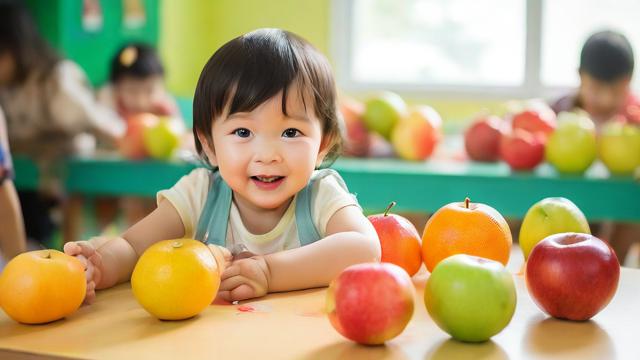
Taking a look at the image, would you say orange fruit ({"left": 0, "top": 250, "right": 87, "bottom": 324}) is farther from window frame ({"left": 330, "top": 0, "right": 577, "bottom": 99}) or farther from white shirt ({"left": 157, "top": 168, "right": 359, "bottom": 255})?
window frame ({"left": 330, "top": 0, "right": 577, "bottom": 99})

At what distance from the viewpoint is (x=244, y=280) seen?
3.14 ft

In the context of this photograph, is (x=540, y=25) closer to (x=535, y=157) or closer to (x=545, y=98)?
(x=545, y=98)

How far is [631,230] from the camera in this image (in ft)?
9.18

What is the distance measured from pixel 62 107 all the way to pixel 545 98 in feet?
9.28

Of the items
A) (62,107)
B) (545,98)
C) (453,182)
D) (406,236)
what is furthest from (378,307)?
(545,98)

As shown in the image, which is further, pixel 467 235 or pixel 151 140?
pixel 151 140

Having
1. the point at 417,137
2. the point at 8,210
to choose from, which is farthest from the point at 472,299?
the point at 417,137

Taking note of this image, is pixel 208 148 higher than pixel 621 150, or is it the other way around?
pixel 208 148

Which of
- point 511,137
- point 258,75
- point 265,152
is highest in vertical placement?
point 258,75

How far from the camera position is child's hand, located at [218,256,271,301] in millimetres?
945

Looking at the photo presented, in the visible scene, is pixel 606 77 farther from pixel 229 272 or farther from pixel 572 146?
pixel 229 272

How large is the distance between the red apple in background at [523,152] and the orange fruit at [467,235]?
1.33m

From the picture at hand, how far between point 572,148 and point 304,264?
1.50 meters

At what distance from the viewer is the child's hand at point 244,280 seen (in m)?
0.94
